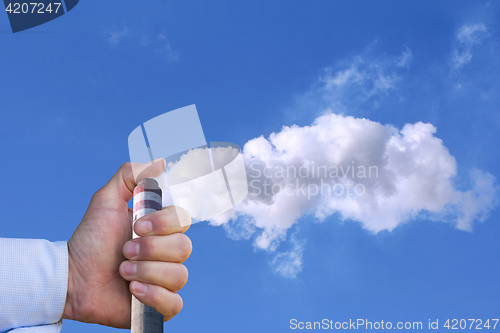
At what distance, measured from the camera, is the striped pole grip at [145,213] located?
3.93 metres

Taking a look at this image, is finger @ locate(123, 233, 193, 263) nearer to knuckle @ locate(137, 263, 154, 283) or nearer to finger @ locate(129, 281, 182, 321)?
knuckle @ locate(137, 263, 154, 283)

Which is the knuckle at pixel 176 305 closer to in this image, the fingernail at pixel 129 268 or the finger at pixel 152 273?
the finger at pixel 152 273

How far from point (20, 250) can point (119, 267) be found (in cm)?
102

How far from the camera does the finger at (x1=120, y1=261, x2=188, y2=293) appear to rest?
407 cm

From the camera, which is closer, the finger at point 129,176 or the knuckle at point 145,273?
the knuckle at point 145,273

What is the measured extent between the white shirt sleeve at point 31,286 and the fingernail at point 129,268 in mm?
605

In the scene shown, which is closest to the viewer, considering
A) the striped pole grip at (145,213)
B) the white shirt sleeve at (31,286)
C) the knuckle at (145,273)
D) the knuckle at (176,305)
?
the white shirt sleeve at (31,286)

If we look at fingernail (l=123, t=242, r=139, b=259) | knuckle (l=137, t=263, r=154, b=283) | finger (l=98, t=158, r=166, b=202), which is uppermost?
finger (l=98, t=158, r=166, b=202)

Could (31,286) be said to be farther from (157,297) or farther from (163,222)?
(163,222)

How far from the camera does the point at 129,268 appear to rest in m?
4.09

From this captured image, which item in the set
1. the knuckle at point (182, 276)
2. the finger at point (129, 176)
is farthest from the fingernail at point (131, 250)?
the finger at point (129, 176)

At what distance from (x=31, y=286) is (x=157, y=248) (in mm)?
1290

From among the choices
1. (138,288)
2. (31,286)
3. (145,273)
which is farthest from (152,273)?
(31,286)

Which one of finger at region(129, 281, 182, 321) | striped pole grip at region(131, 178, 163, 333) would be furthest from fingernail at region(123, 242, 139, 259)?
finger at region(129, 281, 182, 321)
